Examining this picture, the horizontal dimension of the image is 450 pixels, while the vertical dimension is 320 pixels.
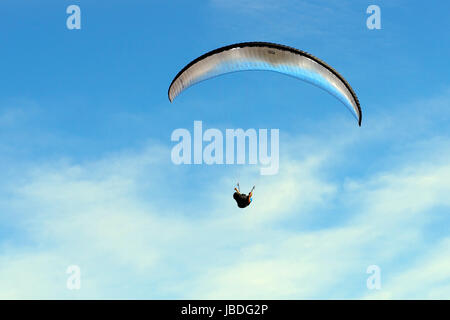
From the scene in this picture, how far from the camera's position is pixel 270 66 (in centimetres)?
2756

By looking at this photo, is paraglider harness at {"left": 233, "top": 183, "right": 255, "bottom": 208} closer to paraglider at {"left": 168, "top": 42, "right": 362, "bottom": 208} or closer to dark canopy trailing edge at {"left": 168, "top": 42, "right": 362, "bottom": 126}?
paraglider at {"left": 168, "top": 42, "right": 362, "bottom": 208}

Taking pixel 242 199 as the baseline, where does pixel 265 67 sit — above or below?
above

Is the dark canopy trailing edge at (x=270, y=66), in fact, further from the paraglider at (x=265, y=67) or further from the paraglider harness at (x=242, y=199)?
the paraglider harness at (x=242, y=199)

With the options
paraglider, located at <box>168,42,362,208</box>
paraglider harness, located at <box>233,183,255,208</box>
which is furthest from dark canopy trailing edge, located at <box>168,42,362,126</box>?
paraglider harness, located at <box>233,183,255,208</box>

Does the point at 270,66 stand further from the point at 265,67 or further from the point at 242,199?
the point at 242,199

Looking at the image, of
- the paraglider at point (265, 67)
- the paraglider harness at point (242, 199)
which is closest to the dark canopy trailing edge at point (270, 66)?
the paraglider at point (265, 67)

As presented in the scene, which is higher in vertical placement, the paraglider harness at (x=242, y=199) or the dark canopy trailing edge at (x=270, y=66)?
the dark canopy trailing edge at (x=270, y=66)

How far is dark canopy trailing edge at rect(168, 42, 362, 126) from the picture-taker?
84.9 ft

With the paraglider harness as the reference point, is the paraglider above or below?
above

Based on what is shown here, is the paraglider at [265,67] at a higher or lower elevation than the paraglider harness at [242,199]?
higher

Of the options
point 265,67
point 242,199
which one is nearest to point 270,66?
point 265,67

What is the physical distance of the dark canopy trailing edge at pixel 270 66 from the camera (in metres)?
25.9
